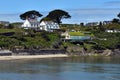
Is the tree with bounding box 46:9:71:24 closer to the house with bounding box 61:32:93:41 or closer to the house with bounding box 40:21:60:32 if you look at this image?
the house with bounding box 40:21:60:32

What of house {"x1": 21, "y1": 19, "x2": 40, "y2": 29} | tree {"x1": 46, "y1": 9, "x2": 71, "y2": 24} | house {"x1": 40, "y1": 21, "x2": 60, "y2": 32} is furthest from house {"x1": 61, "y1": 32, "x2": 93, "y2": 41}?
tree {"x1": 46, "y1": 9, "x2": 71, "y2": 24}

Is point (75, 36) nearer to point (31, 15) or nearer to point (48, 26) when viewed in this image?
point (48, 26)

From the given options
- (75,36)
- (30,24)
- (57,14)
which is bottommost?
(75,36)

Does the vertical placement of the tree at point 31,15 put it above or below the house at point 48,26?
above

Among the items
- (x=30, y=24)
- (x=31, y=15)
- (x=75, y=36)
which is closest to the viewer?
(x=75, y=36)

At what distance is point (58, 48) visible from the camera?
75.7 metres

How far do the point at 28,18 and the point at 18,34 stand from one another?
18192mm


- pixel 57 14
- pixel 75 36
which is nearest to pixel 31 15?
pixel 57 14

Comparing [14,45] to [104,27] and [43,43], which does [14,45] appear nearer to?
[43,43]

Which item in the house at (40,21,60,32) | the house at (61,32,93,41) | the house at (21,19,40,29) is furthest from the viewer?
the house at (21,19,40,29)

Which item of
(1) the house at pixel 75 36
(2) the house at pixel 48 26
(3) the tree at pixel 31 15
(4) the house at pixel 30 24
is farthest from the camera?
(3) the tree at pixel 31 15

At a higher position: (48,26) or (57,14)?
(57,14)

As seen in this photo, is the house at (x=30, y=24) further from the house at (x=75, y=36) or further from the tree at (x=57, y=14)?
the house at (x=75, y=36)

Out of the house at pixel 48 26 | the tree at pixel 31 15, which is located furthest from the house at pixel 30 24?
the tree at pixel 31 15
